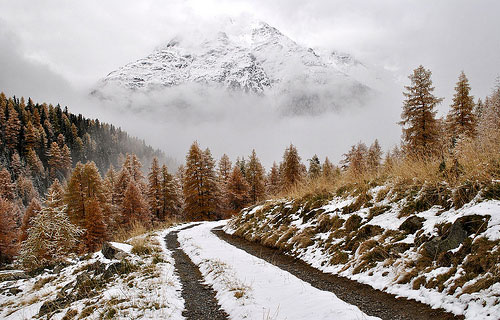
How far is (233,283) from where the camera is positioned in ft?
25.3

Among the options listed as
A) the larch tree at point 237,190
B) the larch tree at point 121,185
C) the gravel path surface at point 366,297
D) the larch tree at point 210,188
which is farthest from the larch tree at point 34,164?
the gravel path surface at point 366,297

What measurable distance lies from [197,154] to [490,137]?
117 feet

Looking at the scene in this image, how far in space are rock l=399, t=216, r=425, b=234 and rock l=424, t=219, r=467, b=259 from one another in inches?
39.8

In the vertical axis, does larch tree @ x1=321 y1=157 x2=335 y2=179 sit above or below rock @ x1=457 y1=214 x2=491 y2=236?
above

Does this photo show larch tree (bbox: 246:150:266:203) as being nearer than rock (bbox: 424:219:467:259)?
A: No

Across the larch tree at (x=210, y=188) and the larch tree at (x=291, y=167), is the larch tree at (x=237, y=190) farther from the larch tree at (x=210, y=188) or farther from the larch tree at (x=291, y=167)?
the larch tree at (x=291, y=167)

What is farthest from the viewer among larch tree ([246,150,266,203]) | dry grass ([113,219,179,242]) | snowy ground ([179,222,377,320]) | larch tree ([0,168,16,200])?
larch tree ([0,168,16,200])

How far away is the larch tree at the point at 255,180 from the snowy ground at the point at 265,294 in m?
37.9

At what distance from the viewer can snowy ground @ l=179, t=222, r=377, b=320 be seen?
5.43 meters

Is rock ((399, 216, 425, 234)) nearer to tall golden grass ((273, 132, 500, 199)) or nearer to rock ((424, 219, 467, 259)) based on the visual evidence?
rock ((424, 219, 467, 259))

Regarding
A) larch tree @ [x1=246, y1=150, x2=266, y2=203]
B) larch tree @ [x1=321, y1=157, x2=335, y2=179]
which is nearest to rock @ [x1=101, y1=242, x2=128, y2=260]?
larch tree @ [x1=321, y1=157, x2=335, y2=179]

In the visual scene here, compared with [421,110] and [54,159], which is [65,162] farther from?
[421,110]

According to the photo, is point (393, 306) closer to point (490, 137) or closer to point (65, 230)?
point (490, 137)

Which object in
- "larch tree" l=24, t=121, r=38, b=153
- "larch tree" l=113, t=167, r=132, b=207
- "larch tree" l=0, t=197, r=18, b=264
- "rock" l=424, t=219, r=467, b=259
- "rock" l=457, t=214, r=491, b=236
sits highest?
"larch tree" l=24, t=121, r=38, b=153
